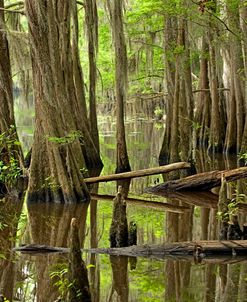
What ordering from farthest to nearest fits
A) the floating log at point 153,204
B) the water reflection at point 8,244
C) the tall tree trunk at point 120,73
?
the tall tree trunk at point 120,73
the floating log at point 153,204
the water reflection at point 8,244

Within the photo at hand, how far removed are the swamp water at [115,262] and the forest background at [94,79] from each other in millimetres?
1038

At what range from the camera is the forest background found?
11.3m

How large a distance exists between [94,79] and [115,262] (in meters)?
12.6

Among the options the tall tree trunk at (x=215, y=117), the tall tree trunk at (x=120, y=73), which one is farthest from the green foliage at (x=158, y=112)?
the tall tree trunk at (x=120, y=73)

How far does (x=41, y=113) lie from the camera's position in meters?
11.3

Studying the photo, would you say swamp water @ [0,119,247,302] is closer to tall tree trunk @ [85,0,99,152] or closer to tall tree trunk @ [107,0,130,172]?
tall tree trunk @ [107,0,130,172]

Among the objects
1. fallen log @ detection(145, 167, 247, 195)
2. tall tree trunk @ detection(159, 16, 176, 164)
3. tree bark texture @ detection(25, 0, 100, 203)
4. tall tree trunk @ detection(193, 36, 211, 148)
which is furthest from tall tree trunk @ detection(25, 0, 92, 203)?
tall tree trunk @ detection(193, 36, 211, 148)

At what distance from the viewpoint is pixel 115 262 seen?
703 centimetres

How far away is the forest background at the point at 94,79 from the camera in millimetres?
11305

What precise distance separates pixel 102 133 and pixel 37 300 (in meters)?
31.4

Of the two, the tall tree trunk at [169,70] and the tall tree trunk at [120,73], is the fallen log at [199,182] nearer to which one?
the tall tree trunk at [120,73]

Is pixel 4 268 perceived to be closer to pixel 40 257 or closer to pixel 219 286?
pixel 40 257

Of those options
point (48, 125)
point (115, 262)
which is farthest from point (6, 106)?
point (115, 262)

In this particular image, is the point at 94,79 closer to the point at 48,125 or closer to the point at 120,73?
the point at 120,73
